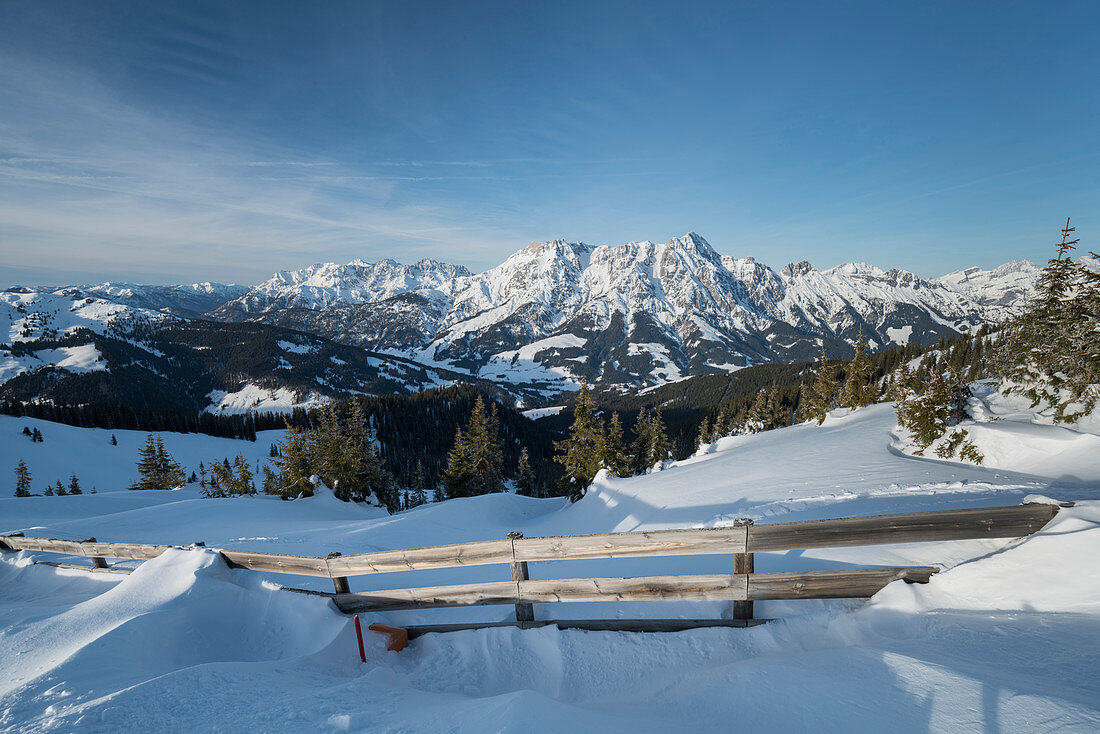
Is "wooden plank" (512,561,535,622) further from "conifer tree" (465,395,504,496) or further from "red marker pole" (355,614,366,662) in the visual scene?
"conifer tree" (465,395,504,496)

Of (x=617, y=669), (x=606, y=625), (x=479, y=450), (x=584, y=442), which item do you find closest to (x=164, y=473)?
(x=479, y=450)

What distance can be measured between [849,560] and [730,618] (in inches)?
98.2

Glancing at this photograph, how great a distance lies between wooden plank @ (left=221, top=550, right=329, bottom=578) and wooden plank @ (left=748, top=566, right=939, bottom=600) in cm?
551

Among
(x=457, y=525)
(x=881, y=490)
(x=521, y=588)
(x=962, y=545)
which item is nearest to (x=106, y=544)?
(x=521, y=588)

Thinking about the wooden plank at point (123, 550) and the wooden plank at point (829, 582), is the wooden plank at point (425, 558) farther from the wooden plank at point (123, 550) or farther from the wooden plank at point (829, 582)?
the wooden plank at point (123, 550)

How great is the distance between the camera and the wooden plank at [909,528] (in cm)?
427

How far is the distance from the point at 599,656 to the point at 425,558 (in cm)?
239

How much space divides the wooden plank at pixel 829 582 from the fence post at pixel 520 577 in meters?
2.52

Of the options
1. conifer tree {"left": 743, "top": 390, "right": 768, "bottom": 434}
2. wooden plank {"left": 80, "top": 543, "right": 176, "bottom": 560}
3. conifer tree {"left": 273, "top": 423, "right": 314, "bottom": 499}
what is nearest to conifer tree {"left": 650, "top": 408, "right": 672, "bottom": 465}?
conifer tree {"left": 743, "top": 390, "right": 768, "bottom": 434}

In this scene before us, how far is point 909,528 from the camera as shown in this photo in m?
4.34

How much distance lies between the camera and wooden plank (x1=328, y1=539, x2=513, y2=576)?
16.8ft

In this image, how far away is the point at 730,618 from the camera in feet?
15.6

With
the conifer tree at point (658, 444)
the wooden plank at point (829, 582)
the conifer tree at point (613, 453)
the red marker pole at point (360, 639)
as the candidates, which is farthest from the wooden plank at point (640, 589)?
the conifer tree at point (658, 444)

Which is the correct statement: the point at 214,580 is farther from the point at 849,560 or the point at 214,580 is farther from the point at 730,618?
the point at 849,560
